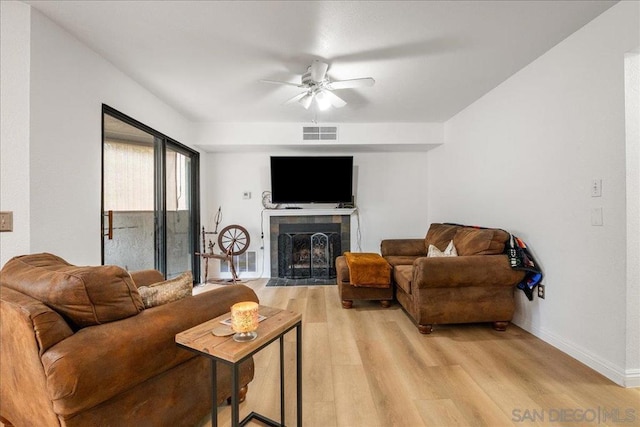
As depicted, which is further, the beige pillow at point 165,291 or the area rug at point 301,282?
the area rug at point 301,282

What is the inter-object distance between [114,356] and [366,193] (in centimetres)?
422

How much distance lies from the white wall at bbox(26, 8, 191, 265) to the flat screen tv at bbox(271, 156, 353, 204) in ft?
7.63

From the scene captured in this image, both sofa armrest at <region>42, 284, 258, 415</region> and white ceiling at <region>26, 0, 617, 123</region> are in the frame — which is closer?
sofa armrest at <region>42, 284, 258, 415</region>

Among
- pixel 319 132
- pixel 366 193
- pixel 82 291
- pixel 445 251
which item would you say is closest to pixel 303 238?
pixel 366 193

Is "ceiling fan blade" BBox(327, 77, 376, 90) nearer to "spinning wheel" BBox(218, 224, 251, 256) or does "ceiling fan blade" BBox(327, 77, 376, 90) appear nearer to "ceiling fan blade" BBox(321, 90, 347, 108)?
"ceiling fan blade" BBox(321, 90, 347, 108)

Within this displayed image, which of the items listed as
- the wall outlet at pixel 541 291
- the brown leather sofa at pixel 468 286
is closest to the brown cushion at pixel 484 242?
the brown leather sofa at pixel 468 286

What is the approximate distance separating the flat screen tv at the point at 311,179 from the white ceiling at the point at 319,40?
1.33 m

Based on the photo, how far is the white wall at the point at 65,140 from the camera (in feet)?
5.81

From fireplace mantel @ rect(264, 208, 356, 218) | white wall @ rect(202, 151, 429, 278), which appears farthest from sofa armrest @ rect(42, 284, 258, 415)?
white wall @ rect(202, 151, 429, 278)

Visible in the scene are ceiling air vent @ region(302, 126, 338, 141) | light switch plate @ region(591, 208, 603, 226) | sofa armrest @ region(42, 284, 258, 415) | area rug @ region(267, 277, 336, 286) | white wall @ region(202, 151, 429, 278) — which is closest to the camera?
sofa armrest @ region(42, 284, 258, 415)

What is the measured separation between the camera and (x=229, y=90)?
303cm

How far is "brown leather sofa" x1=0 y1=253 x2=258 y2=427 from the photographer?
0.91 m

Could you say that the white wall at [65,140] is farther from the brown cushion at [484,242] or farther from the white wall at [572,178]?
the white wall at [572,178]

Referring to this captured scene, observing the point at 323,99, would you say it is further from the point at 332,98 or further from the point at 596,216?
the point at 596,216
